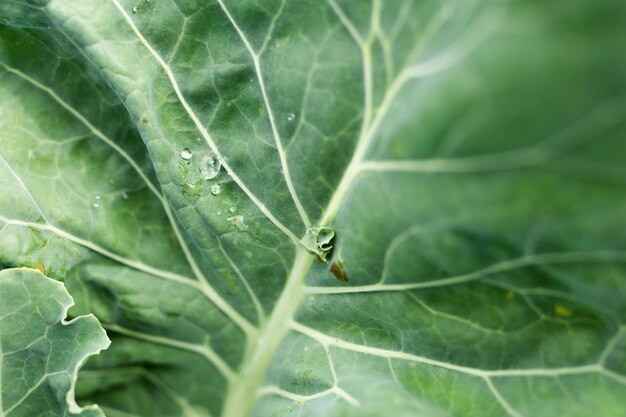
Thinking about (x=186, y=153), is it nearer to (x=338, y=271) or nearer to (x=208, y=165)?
(x=208, y=165)

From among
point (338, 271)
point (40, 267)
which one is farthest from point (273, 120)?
point (40, 267)

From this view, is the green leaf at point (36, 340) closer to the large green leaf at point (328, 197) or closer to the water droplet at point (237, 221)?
the large green leaf at point (328, 197)

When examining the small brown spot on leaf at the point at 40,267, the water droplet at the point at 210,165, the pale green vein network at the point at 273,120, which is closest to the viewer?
the pale green vein network at the point at 273,120

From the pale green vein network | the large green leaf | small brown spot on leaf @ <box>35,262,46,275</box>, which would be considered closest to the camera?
the large green leaf

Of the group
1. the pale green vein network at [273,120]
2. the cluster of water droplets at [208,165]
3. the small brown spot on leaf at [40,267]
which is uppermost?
the pale green vein network at [273,120]

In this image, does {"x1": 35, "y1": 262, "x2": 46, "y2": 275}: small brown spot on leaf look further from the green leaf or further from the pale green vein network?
the pale green vein network

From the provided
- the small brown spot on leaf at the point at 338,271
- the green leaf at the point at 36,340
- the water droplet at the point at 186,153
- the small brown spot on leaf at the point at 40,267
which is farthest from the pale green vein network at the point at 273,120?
the small brown spot on leaf at the point at 40,267

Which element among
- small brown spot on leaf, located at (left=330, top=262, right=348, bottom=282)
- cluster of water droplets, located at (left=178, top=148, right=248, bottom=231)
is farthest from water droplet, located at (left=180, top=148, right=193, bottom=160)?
small brown spot on leaf, located at (left=330, top=262, right=348, bottom=282)

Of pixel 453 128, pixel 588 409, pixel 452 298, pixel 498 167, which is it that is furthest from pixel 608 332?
pixel 453 128
